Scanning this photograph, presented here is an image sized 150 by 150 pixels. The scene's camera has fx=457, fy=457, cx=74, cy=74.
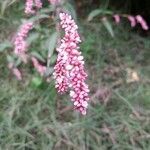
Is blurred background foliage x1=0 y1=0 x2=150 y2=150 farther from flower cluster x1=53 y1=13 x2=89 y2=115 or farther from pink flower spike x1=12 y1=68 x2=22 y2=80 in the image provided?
flower cluster x1=53 y1=13 x2=89 y2=115

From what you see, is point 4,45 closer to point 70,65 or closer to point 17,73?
point 17,73

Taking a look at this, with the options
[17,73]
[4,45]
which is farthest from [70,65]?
[4,45]

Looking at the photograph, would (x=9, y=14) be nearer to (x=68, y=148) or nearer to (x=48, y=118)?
(x=48, y=118)

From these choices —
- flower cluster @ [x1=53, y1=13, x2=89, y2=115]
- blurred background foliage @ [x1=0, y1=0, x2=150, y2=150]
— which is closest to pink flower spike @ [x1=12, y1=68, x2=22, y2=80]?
blurred background foliage @ [x1=0, y1=0, x2=150, y2=150]

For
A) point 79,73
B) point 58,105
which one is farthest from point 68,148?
point 79,73

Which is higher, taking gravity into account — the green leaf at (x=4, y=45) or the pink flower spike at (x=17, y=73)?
the green leaf at (x=4, y=45)

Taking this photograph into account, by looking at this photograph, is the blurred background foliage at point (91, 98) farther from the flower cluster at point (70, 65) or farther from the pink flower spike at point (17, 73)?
the flower cluster at point (70, 65)

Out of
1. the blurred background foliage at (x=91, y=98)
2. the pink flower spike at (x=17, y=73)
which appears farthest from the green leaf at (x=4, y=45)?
the pink flower spike at (x=17, y=73)

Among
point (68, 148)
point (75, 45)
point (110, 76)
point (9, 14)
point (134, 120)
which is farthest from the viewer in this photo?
point (9, 14)
